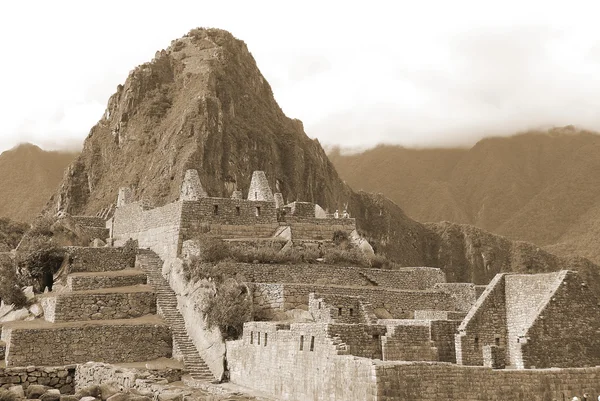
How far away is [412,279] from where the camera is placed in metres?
36.4

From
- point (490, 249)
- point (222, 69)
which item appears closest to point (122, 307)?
point (490, 249)

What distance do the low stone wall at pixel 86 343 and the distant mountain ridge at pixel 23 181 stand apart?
75.9 meters

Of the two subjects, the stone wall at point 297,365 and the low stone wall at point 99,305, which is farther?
the low stone wall at point 99,305

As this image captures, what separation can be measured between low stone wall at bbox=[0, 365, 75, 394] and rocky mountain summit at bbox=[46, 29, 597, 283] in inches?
4338

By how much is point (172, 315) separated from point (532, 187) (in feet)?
185

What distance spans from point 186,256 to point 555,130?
192 feet

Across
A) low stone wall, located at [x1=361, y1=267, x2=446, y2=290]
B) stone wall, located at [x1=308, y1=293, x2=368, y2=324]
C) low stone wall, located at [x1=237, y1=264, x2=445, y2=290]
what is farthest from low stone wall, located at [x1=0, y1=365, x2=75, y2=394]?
low stone wall, located at [x1=361, y1=267, x2=446, y2=290]

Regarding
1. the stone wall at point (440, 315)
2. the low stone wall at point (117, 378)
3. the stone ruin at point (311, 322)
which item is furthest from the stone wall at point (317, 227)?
the low stone wall at point (117, 378)

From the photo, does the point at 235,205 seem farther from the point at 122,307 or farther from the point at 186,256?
the point at 122,307

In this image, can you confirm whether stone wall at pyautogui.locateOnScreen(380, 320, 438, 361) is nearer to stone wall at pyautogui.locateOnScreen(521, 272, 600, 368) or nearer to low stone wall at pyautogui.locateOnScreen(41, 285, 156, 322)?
stone wall at pyautogui.locateOnScreen(521, 272, 600, 368)

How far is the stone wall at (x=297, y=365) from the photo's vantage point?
61.6 ft

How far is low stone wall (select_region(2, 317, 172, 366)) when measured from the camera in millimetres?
31750

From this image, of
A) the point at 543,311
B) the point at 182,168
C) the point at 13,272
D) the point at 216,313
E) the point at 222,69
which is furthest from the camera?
the point at 222,69

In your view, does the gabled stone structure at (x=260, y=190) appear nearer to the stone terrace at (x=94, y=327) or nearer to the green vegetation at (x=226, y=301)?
the stone terrace at (x=94, y=327)
